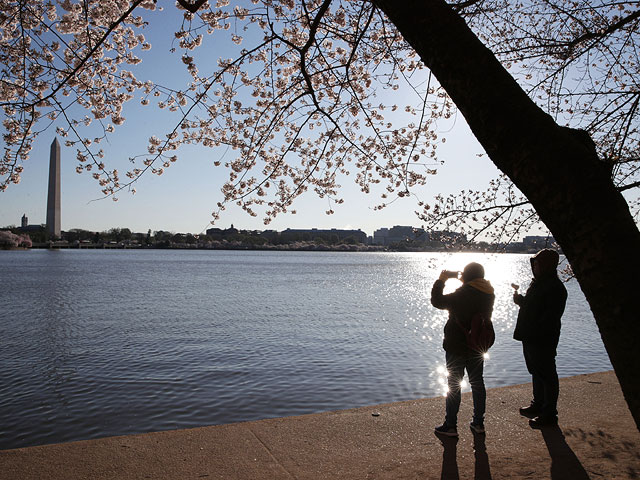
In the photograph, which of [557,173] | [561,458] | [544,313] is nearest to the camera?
[557,173]

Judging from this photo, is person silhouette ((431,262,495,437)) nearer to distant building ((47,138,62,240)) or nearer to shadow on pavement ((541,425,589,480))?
shadow on pavement ((541,425,589,480))

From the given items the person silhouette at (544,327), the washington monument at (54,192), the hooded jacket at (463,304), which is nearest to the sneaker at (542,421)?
the person silhouette at (544,327)

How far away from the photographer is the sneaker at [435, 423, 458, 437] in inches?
190

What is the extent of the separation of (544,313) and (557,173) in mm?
3710

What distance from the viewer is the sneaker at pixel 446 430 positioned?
190 inches

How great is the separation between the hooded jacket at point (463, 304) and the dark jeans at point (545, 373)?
34.6 inches

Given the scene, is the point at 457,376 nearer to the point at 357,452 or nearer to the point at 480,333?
the point at 480,333

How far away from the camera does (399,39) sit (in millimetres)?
6547

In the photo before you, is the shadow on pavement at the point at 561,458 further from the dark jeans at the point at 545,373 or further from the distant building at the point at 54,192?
the distant building at the point at 54,192

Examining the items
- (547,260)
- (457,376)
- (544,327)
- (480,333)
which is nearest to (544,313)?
(544,327)

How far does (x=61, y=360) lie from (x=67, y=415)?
4477 millimetres

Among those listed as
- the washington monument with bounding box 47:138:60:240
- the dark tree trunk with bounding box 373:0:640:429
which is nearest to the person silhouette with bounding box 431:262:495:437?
the dark tree trunk with bounding box 373:0:640:429

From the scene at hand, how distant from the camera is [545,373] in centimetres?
517

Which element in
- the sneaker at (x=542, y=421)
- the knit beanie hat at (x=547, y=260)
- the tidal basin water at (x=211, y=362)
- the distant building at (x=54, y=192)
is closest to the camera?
the sneaker at (x=542, y=421)
